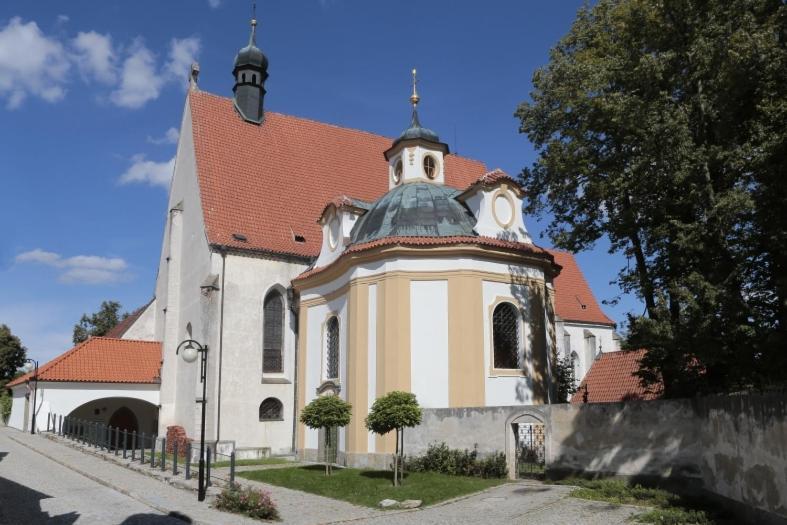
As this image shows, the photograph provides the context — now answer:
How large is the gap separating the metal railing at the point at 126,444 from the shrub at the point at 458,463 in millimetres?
4840

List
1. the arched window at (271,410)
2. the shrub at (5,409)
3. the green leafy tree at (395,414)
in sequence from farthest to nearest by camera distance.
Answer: the shrub at (5,409) < the arched window at (271,410) < the green leafy tree at (395,414)

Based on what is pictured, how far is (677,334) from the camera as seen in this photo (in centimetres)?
1304

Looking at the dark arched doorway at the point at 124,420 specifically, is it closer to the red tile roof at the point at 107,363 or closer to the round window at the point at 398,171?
the red tile roof at the point at 107,363

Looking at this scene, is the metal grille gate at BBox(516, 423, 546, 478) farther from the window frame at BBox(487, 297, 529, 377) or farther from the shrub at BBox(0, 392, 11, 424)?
the shrub at BBox(0, 392, 11, 424)

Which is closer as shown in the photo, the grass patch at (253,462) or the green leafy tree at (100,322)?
the grass patch at (253,462)

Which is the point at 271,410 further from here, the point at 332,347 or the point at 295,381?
the point at 332,347

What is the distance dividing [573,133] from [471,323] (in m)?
5.89

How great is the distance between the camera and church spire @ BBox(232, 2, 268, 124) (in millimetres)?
30234

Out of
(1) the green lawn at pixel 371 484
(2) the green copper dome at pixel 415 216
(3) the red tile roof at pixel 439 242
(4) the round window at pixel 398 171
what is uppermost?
(4) the round window at pixel 398 171

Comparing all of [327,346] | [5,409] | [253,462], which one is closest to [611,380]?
[327,346]

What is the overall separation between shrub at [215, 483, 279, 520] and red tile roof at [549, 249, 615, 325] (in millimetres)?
27433

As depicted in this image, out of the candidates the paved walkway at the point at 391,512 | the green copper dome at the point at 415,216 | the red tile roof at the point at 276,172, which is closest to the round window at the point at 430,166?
the green copper dome at the point at 415,216

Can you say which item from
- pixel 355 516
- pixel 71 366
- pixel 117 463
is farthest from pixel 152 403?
pixel 355 516

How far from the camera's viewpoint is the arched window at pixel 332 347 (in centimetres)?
2222
